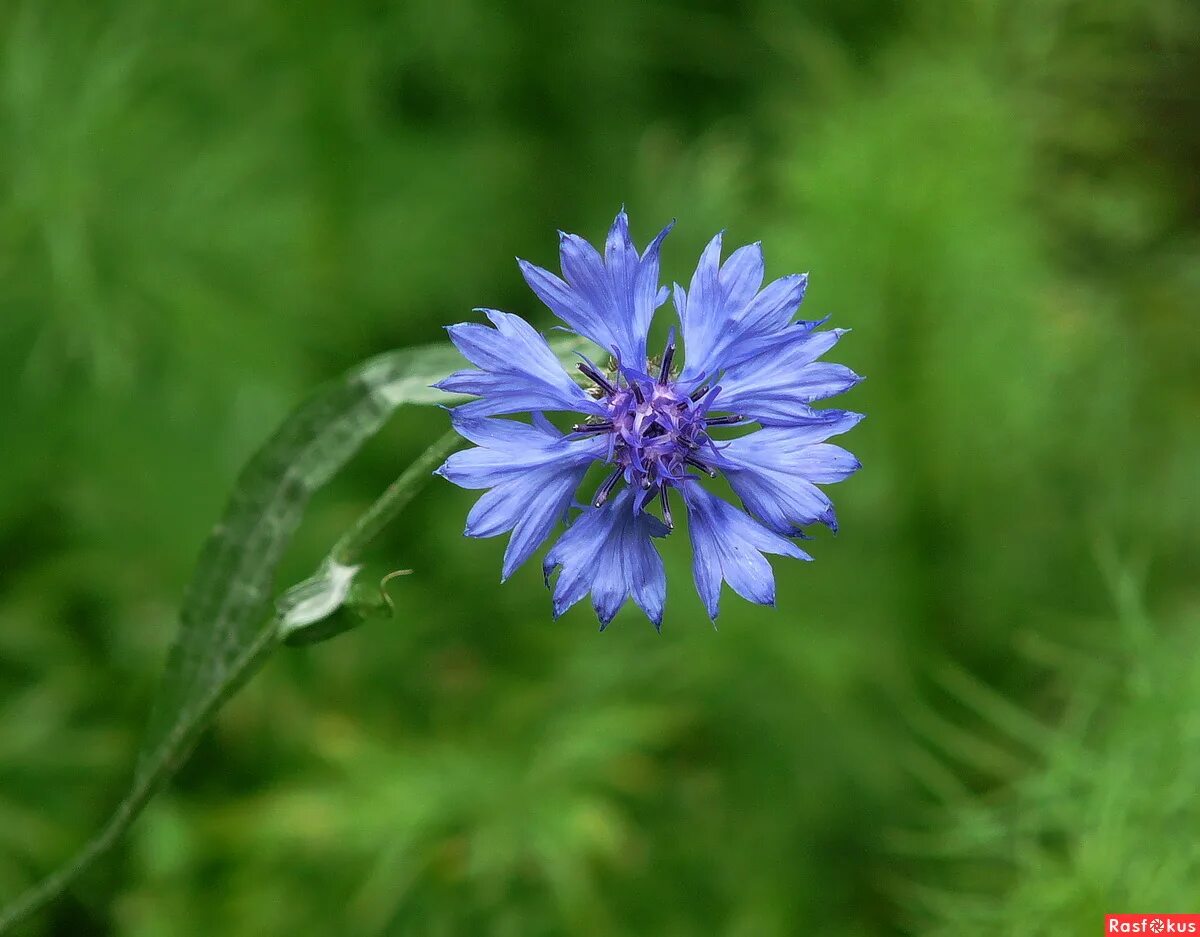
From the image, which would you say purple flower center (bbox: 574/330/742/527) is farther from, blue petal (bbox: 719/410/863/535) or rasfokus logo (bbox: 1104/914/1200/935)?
rasfokus logo (bbox: 1104/914/1200/935)

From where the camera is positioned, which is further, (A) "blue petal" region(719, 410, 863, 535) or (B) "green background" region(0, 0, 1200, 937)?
(B) "green background" region(0, 0, 1200, 937)

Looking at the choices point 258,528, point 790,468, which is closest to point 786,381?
point 790,468

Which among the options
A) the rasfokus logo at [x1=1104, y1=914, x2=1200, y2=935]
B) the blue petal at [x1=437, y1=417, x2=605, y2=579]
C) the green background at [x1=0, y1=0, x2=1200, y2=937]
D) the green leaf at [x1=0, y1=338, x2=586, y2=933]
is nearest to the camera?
the blue petal at [x1=437, y1=417, x2=605, y2=579]

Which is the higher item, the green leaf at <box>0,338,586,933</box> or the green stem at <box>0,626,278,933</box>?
the green leaf at <box>0,338,586,933</box>

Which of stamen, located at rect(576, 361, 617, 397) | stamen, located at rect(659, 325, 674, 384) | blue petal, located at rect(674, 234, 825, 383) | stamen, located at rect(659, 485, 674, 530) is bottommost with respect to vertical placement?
stamen, located at rect(659, 485, 674, 530)

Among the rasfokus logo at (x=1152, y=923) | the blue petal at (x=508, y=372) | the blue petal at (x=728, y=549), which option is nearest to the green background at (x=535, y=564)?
the rasfokus logo at (x=1152, y=923)

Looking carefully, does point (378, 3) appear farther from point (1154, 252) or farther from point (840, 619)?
point (1154, 252)

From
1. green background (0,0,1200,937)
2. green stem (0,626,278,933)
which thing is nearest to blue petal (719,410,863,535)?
green stem (0,626,278,933)

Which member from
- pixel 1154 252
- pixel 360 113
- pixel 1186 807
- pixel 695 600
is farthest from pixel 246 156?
pixel 1154 252
